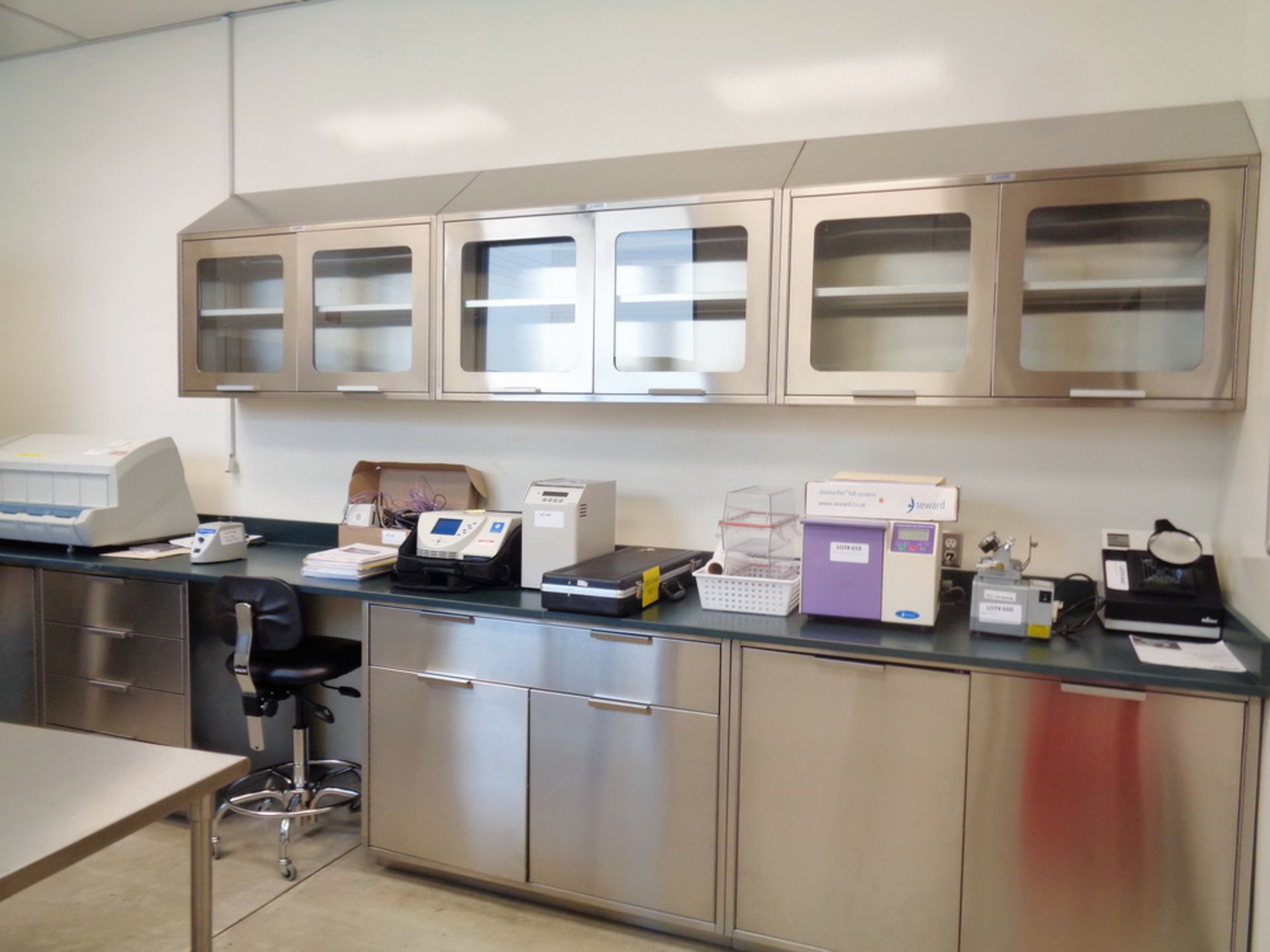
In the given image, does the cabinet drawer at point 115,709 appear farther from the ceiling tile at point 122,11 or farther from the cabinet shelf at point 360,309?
the ceiling tile at point 122,11

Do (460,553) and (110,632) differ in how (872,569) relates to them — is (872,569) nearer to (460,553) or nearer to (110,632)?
(460,553)

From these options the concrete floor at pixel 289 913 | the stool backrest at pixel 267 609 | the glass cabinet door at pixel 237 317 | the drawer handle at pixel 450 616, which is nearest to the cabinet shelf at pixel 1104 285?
the drawer handle at pixel 450 616

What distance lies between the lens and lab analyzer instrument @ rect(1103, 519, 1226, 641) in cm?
211

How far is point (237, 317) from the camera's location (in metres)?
3.16

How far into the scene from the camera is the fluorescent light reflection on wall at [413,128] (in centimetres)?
314

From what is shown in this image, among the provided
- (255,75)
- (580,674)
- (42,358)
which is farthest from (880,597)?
(42,358)

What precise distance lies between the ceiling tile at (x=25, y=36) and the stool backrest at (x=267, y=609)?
2.76 m

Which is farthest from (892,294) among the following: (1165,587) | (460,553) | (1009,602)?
(460,553)

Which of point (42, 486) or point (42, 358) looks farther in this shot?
point (42, 358)

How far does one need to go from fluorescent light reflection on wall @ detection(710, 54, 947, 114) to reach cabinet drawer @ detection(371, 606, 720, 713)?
178 cm

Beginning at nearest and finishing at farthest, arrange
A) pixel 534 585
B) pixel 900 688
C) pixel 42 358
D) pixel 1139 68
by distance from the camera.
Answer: pixel 900 688, pixel 1139 68, pixel 534 585, pixel 42 358

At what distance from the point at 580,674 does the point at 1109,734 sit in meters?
1.29

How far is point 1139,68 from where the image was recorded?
2391mm

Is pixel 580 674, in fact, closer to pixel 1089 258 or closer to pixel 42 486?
pixel 1089 258
